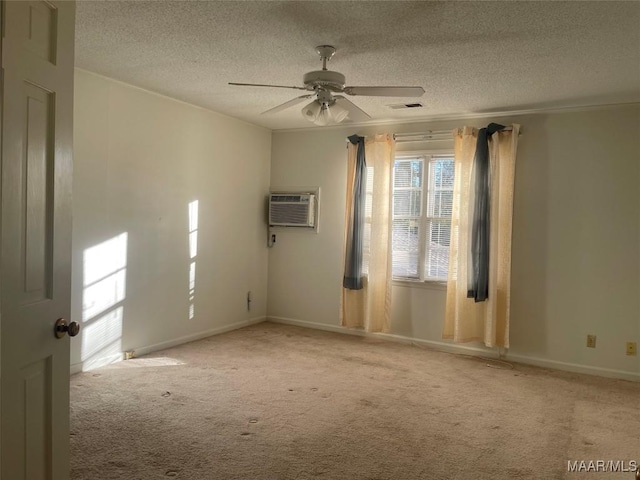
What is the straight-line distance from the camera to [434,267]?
200 inches

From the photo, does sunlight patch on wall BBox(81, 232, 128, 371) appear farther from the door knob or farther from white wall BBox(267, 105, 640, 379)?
white wall BBox(267, 105, 640, 379)

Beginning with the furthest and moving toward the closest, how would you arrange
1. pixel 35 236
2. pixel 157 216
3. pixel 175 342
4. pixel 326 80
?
pixel 175 342
pixel 157 216
pixel 326 80
pixel 35 236

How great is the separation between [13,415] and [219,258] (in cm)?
379

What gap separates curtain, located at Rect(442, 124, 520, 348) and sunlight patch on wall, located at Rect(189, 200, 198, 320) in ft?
8.30

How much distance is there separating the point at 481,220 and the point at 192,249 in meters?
2.82

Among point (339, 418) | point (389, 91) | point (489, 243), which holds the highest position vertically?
point (389, 91)

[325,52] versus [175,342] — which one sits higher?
[325,52]

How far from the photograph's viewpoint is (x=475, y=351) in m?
4.84

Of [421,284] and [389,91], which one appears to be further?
[421,284]

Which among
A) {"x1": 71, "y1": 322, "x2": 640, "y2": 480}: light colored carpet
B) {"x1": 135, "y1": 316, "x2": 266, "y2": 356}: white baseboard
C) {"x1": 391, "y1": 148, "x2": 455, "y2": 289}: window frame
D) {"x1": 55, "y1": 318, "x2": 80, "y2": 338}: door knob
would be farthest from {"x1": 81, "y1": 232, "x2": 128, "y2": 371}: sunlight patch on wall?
{"x1": 391, "y1": 148, "x2": 455, "y2": 289}: window frame

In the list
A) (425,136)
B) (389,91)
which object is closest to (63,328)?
(389,91)

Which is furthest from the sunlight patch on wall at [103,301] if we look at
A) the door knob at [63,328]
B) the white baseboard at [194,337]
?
the door knob at [63,328]

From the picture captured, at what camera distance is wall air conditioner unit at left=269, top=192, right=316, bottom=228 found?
18.6 ft

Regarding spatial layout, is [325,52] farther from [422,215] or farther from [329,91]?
[422,215]
